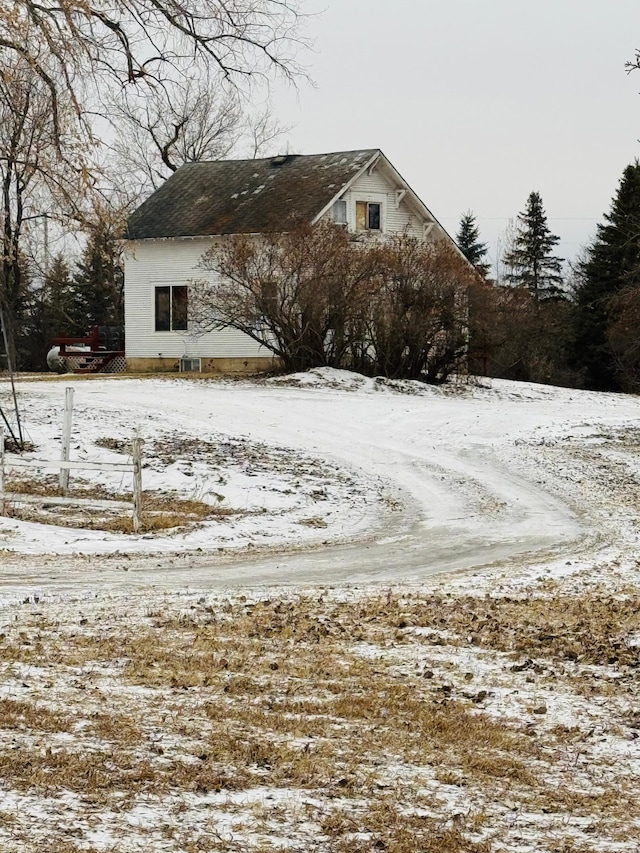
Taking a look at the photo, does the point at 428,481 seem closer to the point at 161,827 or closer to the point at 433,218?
the point at 161,827

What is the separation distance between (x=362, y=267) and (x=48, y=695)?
26.4 m

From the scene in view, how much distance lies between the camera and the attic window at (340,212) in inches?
1633

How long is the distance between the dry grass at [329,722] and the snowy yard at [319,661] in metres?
0.02

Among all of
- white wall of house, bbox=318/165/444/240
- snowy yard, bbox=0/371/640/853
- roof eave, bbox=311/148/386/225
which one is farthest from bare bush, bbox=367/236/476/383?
snowy yard, bbox=0/371/640/853

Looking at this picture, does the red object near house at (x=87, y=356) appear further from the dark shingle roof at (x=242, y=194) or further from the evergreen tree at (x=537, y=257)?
the evergreen tree at (x=537, y=257)

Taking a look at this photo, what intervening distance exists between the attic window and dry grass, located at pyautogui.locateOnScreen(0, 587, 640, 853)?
104ft

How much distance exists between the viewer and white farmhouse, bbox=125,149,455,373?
41.0 meters

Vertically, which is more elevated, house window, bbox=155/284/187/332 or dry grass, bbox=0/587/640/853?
house window, bbox=155/284/187/332

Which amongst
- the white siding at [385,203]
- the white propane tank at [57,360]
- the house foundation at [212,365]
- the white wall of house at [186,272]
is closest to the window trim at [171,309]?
the white wall of house at [186,272]

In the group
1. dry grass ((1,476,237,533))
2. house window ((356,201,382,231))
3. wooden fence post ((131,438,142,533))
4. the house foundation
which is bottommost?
dry grass ((1,476,237,533))

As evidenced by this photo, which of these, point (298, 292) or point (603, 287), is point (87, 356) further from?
point (603, 287)

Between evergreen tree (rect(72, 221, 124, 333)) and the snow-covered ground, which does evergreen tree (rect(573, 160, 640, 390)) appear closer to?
the snow-covered ground

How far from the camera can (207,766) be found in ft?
20.5

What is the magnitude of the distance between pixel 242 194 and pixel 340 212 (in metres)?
3.56
